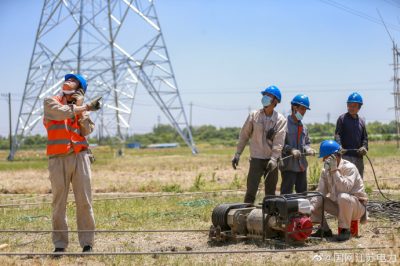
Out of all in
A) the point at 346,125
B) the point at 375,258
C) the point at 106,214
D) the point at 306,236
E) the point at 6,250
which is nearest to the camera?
the point at 375,258

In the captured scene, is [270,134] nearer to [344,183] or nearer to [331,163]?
[331,163]

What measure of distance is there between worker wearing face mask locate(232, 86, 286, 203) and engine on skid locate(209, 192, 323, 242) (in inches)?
20.7

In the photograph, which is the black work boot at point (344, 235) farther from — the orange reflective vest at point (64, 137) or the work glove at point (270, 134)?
the orange reflective vest at point (64, 137)

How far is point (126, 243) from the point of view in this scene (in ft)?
24.1

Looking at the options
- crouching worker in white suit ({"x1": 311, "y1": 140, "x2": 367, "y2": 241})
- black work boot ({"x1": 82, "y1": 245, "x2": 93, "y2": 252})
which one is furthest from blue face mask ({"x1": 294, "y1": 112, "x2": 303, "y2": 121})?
black work boot ({"x1": 82, "y1": 245, "x2": 93, "y2": 252})

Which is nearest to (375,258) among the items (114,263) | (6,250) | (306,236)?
(306,236)

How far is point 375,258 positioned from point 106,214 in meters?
5.63

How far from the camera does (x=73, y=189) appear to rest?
6805 millimetres

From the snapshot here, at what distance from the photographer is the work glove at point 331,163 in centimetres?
711

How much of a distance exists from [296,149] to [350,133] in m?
1.23

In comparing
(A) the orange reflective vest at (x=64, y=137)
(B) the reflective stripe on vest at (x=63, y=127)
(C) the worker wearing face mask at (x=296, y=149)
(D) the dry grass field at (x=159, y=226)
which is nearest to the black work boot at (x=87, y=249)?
(D) the dry grass field at (x=159, y=226)

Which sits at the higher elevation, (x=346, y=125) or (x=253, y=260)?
(x=346, y=125)

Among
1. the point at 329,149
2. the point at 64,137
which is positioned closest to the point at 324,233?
the point at 329,149

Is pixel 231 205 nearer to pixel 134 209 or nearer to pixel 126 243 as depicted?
pixel 126 243
